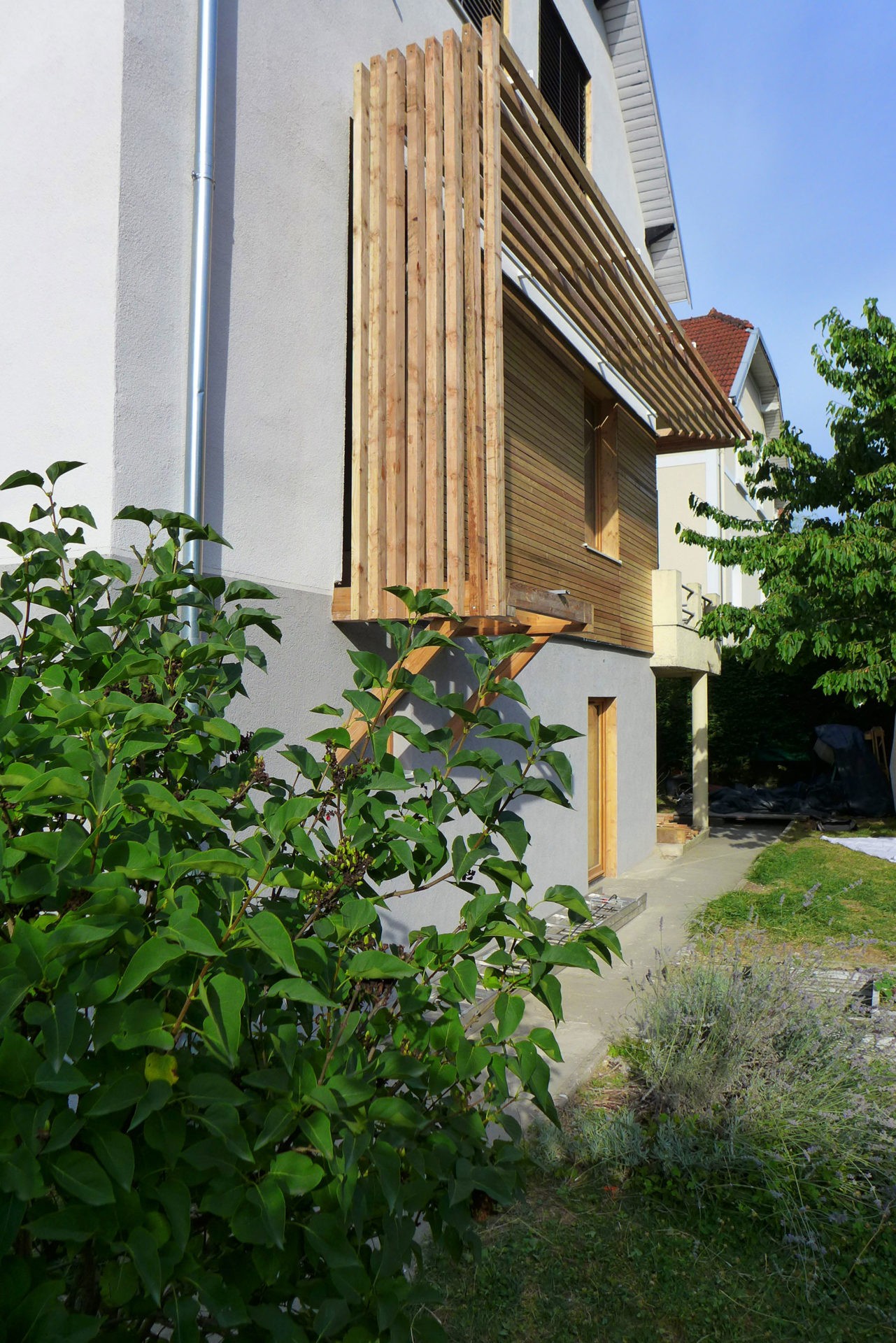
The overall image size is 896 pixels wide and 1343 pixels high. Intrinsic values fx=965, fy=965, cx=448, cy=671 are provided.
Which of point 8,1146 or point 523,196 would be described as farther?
point 523,196

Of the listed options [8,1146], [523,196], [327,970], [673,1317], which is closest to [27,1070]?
[8,1146]

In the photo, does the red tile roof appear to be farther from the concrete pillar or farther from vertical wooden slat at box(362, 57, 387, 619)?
vertical wooden slat at box(362, 57, 387, 619)

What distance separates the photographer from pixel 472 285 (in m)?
5.48

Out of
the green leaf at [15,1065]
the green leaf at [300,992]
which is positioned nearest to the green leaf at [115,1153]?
the green leaf at [15,1065]

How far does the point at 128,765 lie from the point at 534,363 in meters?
7.57

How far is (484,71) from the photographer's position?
17.9ft

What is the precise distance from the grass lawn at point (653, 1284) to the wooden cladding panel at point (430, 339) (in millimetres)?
2983

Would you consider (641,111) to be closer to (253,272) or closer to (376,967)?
(253,272)

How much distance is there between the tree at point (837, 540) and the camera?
10734 mm

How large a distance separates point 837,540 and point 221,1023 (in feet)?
35.1

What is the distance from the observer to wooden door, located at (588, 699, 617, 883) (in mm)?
10695

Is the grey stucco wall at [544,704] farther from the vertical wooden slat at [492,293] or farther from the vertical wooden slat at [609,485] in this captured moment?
the vertical wooden slat at [609,485]

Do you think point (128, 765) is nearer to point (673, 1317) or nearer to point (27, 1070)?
point (27, 1070)

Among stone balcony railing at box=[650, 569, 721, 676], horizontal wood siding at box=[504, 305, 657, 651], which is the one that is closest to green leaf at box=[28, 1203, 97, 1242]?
horizontal wood siding at box=[504, 305, 657, 651]
